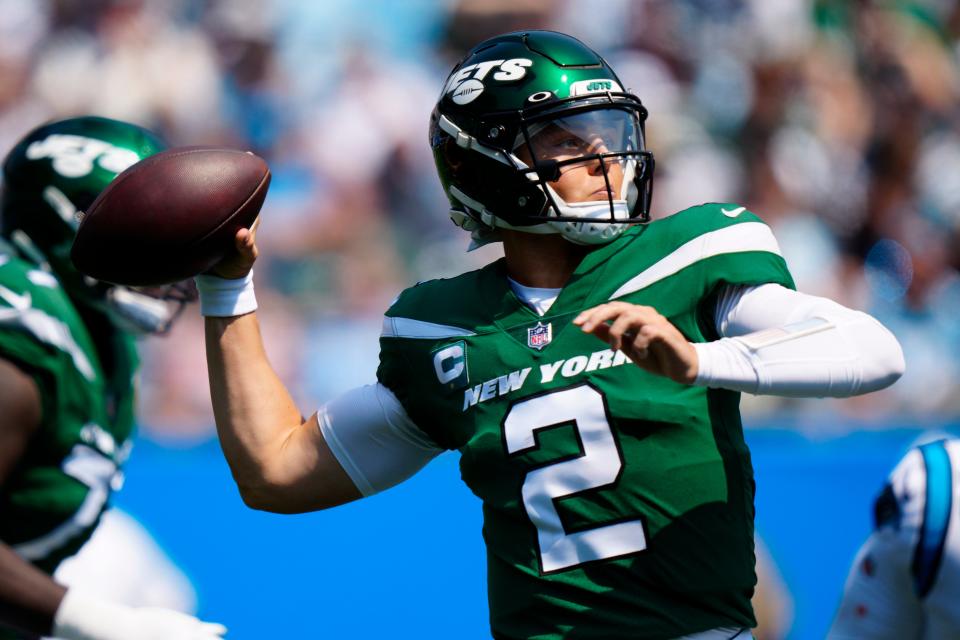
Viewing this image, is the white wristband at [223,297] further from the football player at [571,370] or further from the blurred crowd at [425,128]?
the blurred crowd at [425,128]

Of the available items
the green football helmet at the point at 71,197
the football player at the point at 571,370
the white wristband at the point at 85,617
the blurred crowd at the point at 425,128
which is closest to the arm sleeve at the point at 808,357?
the football player at the point at 571,370

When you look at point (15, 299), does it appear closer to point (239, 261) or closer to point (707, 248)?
point (239, 261)

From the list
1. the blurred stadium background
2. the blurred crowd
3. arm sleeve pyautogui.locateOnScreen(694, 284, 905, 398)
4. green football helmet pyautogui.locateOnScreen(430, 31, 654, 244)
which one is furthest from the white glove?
the blurred crowd

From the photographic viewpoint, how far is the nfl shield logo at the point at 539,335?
2000 millimetres

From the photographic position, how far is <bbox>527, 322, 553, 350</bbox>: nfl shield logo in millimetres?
2000

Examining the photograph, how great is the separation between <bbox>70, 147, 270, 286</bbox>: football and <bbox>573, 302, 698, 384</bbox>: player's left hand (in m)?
0.76

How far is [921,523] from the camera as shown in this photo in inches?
79.6

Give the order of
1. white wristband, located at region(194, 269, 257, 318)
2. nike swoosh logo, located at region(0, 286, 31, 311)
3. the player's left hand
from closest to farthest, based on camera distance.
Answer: the player's left hand < white wristband, located at region(194, 269, 257, 318) < nike swoosh logo, located at region(0, 286, 31, 311)

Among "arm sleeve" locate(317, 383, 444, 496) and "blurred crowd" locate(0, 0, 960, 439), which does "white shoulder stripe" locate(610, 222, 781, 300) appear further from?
"blurred crowd" locate(0, 0, 960, 439)

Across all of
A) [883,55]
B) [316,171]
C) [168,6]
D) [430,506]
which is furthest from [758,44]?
[430,506]

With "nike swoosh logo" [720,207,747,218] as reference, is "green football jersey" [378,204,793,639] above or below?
below

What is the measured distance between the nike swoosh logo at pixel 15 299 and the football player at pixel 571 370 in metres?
0.60

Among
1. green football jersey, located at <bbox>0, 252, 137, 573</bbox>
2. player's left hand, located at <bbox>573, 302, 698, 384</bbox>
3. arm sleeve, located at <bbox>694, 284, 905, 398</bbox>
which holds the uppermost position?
player's left hand, located at <bbox>573, 302, 698, 384</bbox>

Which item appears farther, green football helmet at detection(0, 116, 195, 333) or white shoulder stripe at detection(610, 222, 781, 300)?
green football helmet at detection(0, 116, 195, 333)
